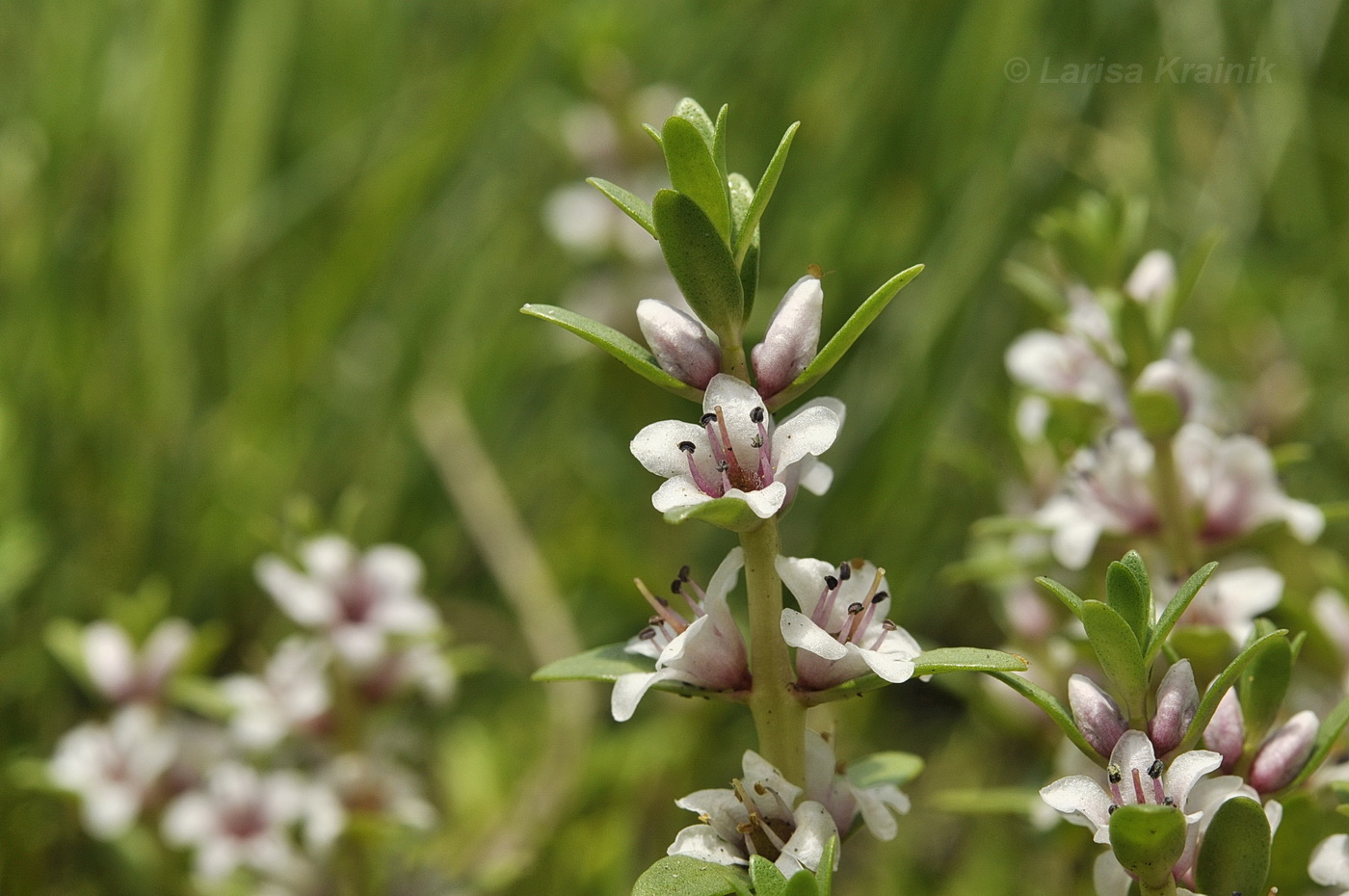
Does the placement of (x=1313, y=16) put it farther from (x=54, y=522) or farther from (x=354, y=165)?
(x=54, y=522)

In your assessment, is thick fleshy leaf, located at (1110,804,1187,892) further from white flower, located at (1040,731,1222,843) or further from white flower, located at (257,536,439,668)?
white flower, located at (257,536,439,668)

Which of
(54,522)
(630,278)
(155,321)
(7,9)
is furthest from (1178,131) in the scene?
(7,9)

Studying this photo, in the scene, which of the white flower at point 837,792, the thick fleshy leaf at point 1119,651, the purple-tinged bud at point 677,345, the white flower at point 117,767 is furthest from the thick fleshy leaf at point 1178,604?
the white flower at point 117,767

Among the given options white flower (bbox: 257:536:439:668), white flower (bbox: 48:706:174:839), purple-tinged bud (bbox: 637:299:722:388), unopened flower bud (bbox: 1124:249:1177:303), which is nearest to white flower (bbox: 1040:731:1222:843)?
purple-tinged bud (bbox: 637:299:722:388)

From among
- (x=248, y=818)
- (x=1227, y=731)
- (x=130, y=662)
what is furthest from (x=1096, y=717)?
(x=130, y=662)

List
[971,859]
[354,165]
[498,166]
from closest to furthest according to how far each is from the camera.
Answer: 1. [971,859]
2. [354,165]
3. [498,166]

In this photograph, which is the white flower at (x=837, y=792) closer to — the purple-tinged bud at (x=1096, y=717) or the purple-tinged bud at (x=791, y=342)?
the purple-tinged bud at (x=1096, y=717)
